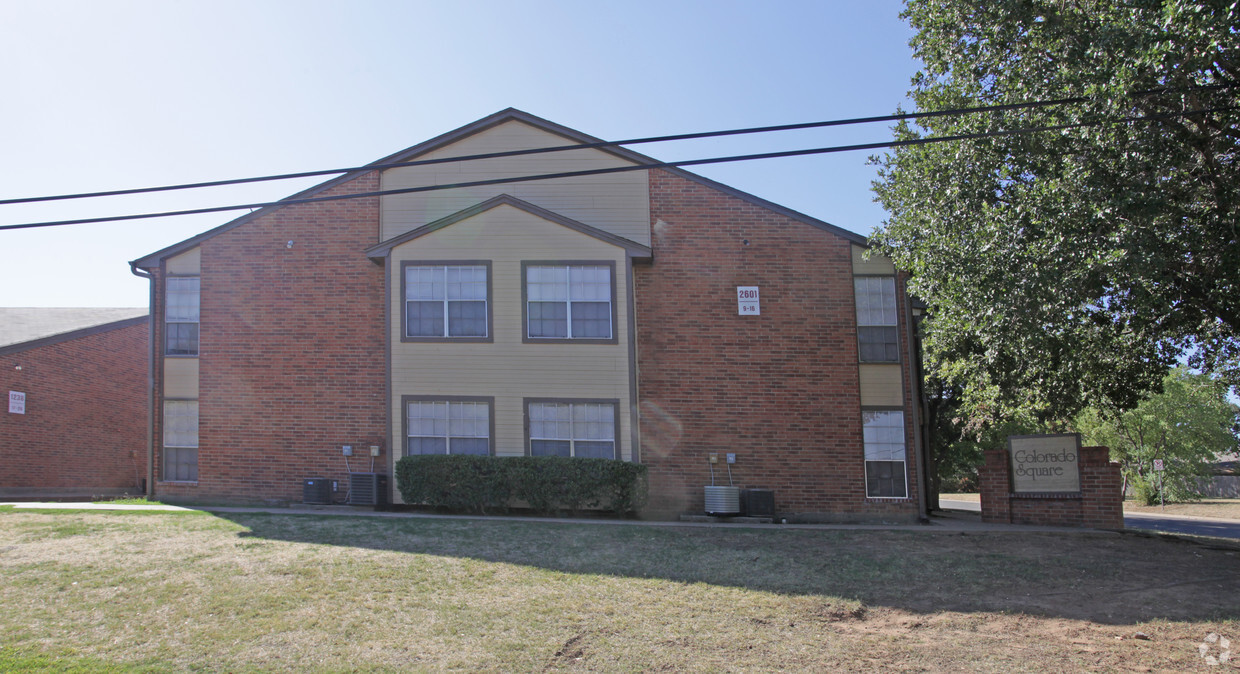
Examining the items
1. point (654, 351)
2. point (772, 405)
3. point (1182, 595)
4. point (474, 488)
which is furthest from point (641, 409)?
point (1182, 595)

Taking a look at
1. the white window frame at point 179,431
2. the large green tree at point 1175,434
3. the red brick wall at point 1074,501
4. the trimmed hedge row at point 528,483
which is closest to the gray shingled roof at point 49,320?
the white window frame at point 179,431

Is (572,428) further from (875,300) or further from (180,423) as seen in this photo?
(180,423)

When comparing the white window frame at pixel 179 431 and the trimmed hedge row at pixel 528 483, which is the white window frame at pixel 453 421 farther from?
the white window frame at pixel 179 431

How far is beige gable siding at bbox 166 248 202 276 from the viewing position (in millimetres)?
17422

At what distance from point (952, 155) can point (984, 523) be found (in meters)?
6.98

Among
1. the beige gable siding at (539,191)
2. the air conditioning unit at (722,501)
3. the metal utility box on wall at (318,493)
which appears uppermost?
the beige gable siding at (539,191)

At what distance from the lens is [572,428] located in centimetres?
1600

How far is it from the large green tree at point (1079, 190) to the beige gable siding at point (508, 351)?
5740 mm

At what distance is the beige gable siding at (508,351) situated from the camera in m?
16.0

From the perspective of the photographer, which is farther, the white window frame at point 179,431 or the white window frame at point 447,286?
the white window frame at point 179,431

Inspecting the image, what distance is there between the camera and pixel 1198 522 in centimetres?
2445

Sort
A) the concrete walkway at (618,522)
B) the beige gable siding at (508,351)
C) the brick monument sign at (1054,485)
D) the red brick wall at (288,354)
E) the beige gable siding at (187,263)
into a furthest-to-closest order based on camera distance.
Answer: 1. the beige gable siding at (187,263)
2. the red brick wall at (288,354)
3. the beige gable siding at (508,351)
4. the brick monument sign at (1054,485)
5. the concrete walkway at (618,522)

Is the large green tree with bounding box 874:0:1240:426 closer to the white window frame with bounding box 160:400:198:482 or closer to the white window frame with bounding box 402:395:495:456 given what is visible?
the white window frame with bounding box 402:395:495:456

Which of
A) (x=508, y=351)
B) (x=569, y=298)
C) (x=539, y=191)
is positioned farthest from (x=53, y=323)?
(x=569, y=298)
